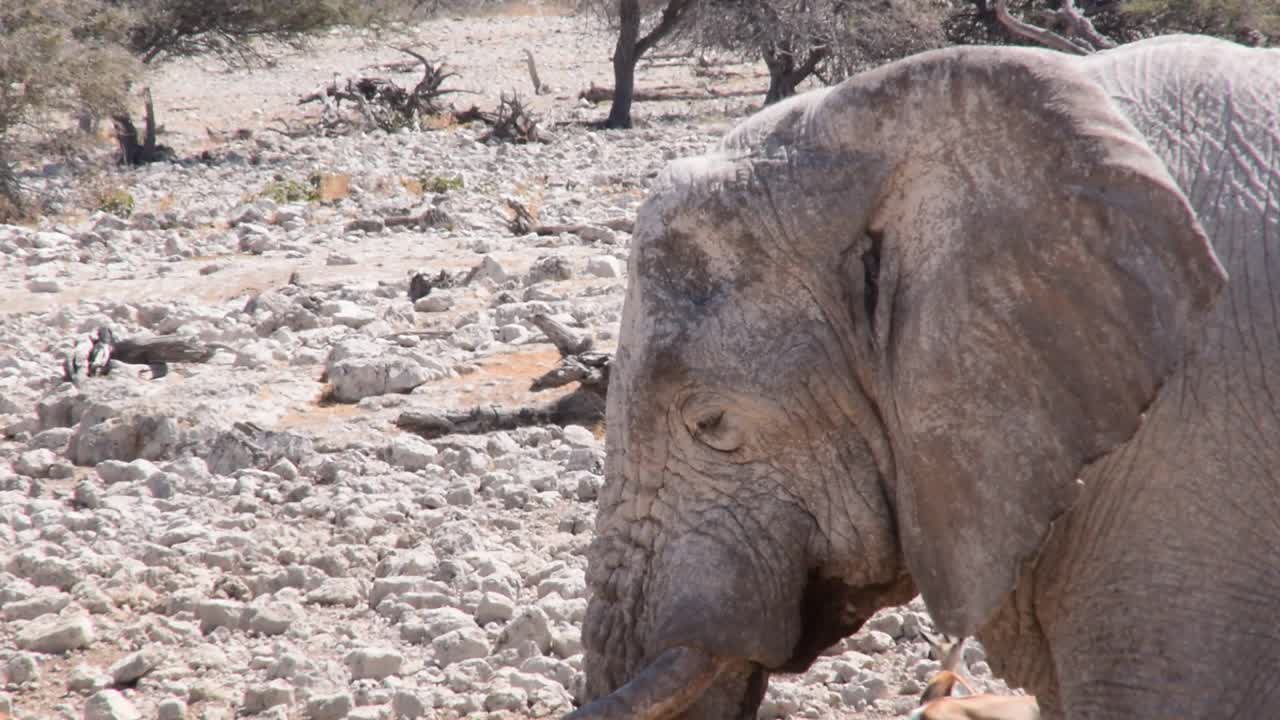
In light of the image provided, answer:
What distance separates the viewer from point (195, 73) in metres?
34.2

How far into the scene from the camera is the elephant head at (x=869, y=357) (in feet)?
8.03

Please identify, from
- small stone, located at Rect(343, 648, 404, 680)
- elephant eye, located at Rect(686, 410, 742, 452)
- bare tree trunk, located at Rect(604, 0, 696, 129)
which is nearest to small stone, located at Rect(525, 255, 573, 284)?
small stone, located at Rect(343, 648, 404, 680)

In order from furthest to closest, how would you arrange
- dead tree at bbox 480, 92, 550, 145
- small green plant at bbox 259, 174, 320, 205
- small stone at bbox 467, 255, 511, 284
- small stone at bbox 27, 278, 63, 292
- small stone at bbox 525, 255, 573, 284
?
dead tree at bbox 480, 92, 550, 145 < small green plant at bbox 259, 174, 320, 205 < small stone at bbox 27, 278, 63, 292 < small stone at bbox 467, 255, 511, 284 < small stone at bbox 525, 255, 573, 284

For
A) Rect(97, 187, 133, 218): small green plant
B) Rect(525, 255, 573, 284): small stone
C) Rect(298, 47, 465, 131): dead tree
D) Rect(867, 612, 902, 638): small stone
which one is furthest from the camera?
Rect(298, 47, 465, 131): dead tree

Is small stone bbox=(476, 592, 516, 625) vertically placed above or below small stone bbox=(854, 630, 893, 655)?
below

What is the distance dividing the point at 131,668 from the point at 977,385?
3.02 m

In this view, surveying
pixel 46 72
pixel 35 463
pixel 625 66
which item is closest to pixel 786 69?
pixel 625 66

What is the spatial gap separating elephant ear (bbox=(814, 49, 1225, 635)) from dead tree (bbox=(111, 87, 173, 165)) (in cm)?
1938

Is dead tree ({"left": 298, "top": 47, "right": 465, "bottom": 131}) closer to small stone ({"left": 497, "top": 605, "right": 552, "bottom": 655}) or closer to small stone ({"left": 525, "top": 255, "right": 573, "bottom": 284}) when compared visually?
small stone ({"left": 525, "top": 255, "right": 573, "bottom": 284})

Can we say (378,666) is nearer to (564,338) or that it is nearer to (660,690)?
(660,690)

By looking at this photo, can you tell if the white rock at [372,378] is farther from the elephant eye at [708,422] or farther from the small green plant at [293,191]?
the small green plant at [293,191]

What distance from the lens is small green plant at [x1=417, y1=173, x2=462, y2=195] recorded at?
16.0 m

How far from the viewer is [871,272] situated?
283cm

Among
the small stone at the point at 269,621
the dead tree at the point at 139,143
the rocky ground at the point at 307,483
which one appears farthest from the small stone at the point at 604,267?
the dead tree at the point at 139,143
